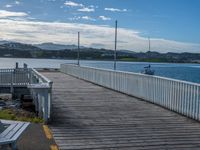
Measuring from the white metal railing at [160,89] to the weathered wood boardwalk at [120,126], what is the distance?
35 cm

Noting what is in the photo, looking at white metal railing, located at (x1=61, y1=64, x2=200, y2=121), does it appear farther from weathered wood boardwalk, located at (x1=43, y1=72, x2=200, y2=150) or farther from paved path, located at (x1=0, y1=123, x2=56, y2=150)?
paved path, located at (x1=0, y1=123, x2=56, y2=150)

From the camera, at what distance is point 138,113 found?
14.2 meters

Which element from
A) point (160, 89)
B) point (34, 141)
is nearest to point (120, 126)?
point (34, 141)

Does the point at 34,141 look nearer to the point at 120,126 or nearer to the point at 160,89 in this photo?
the point at 120,126

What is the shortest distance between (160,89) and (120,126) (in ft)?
15.0

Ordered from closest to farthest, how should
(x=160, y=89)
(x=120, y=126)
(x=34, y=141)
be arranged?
(x=34, y=141) < (x=120, y=126) < (x=160, y=89)

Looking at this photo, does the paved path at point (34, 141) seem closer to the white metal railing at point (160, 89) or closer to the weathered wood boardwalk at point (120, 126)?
the weathered wood boardwalk at point (120, 126)

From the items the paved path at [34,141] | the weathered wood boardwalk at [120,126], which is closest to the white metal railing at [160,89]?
the weathered wood boardwalk at [120,126]

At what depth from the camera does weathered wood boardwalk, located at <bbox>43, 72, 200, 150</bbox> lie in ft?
32.1

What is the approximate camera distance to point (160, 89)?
1603 cm

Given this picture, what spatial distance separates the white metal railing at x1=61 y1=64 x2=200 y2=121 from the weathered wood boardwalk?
13.7 inches

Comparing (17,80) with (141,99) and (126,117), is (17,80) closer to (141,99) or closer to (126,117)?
(141,99)

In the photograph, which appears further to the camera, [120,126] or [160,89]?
[160,89]

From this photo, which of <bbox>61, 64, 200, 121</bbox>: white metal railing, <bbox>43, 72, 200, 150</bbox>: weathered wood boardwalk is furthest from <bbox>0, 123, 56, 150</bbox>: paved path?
<bbox>61, 64, 200, 121</bbox>: white metal railing
